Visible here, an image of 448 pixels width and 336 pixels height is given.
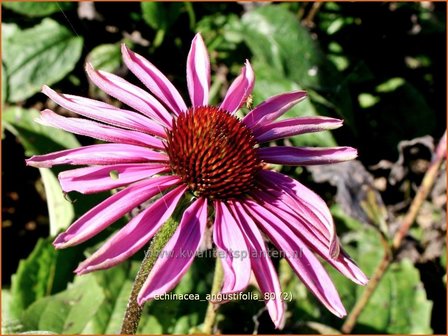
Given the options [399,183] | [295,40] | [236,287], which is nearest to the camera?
[236,287]

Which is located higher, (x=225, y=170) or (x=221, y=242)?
(x=225, y=170)

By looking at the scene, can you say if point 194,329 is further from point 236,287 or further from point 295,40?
point 295,40

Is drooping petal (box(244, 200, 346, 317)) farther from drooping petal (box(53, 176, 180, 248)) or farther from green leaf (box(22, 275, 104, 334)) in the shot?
green leaf (box(22, 275, 104, 334))

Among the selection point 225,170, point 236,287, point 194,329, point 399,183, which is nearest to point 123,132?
point 225,170

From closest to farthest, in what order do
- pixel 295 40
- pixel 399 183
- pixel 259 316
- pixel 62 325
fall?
pixel 62 325 → pixel 259 316 → pixel 295 40 → pixel 399 183

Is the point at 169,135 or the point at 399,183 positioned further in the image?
the point at 399,183

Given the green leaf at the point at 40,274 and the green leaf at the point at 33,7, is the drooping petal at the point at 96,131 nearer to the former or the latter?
the green leaf at the point at 40,274

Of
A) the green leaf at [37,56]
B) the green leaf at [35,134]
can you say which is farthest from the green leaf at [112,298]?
the green leaf at [37,56]

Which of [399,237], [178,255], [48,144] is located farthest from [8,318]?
[399,237]

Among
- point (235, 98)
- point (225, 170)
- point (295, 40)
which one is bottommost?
point (225, 170)
